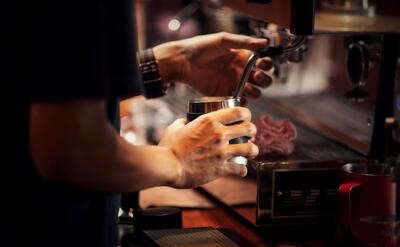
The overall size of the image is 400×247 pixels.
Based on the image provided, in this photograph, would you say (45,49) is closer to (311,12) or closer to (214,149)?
(214,149)

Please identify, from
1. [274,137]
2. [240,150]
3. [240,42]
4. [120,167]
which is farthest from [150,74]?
[120,167]

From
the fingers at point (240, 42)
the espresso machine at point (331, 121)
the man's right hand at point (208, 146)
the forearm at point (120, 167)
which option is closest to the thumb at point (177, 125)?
the man's right hand at point (208, 146)

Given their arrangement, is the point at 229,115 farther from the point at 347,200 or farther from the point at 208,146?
the point at 347,200

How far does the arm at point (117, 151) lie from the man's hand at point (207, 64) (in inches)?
21.4

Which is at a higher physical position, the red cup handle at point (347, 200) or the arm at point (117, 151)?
the arm at point (117, 151)

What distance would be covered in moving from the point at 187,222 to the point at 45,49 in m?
0.84

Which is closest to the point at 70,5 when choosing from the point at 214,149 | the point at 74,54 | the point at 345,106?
the point at 74,54

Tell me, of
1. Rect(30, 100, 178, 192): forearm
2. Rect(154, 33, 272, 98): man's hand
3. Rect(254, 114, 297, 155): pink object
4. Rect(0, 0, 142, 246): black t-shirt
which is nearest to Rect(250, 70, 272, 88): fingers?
Rect(154, 33, 272, 98): man's hand

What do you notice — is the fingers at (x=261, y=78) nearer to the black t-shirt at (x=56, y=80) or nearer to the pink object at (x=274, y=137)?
the pink object at (x=274, y=137)

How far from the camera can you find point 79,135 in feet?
3.26

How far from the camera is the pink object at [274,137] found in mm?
1598

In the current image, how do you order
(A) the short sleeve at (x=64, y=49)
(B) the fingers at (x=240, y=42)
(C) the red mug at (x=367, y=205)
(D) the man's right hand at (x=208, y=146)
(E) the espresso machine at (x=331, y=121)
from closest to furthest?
(A) the short sleeve at (x=64, y=49)
(D) the man's right hand at (x=208, y=146)
(C) the red mug at (x=367, y=205)
(E) the espresso machine at (x=331, y=121)
(B) the fingers at (x=240, y=42)

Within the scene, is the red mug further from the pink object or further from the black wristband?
the black wristband

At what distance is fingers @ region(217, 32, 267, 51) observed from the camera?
5.66 feet
